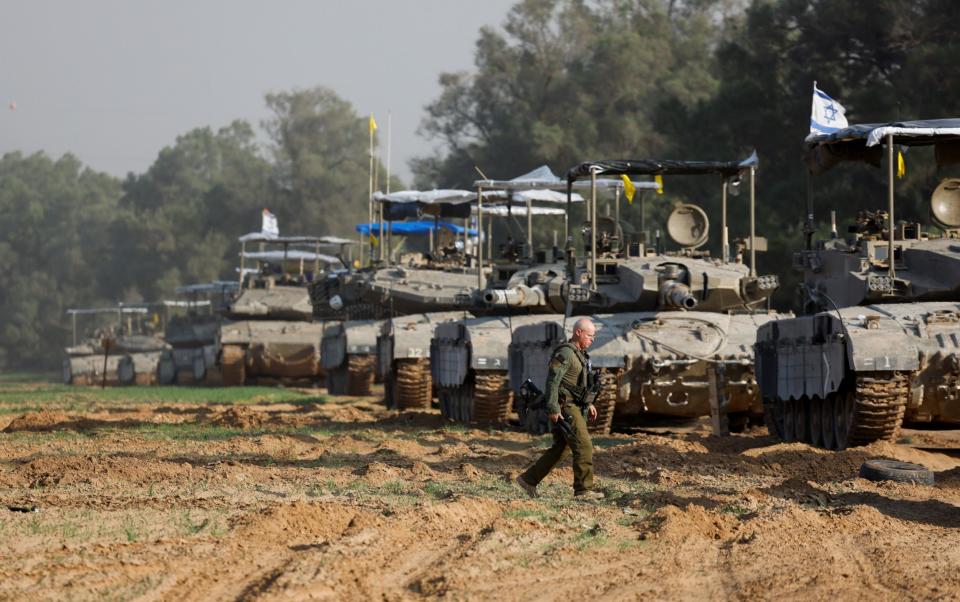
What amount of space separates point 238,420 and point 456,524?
11190 mm

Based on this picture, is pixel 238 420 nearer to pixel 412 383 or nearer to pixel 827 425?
pixel 412 383

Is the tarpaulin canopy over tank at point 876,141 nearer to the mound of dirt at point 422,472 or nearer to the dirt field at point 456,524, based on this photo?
the dirt field at point 456,524

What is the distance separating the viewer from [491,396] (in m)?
20.4

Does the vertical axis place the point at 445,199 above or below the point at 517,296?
above

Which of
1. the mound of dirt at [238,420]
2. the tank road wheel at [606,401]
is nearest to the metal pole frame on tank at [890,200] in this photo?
the tank road wheel at [606,401]

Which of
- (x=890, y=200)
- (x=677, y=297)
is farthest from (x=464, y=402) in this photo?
(x=890, y=200)

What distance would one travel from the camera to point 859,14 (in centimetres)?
3528

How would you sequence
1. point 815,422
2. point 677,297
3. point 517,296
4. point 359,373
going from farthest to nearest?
point 359,373, point 517,296, point 677,297, point 815,422

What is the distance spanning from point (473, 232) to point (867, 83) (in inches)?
520

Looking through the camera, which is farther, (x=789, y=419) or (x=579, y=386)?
(x=789, y=419)

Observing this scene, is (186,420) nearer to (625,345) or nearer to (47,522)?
(625,345)

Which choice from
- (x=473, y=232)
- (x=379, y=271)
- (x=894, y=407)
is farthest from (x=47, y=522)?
(x=473, y=232)

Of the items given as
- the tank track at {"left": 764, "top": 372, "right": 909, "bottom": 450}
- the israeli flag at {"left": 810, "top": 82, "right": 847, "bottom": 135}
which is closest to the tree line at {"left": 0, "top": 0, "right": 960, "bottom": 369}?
the israeli flag at {"left": 810, "top": 82, "right": 847, "bottom": 135}

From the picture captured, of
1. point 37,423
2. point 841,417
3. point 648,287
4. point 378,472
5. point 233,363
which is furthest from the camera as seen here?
point 233,363
